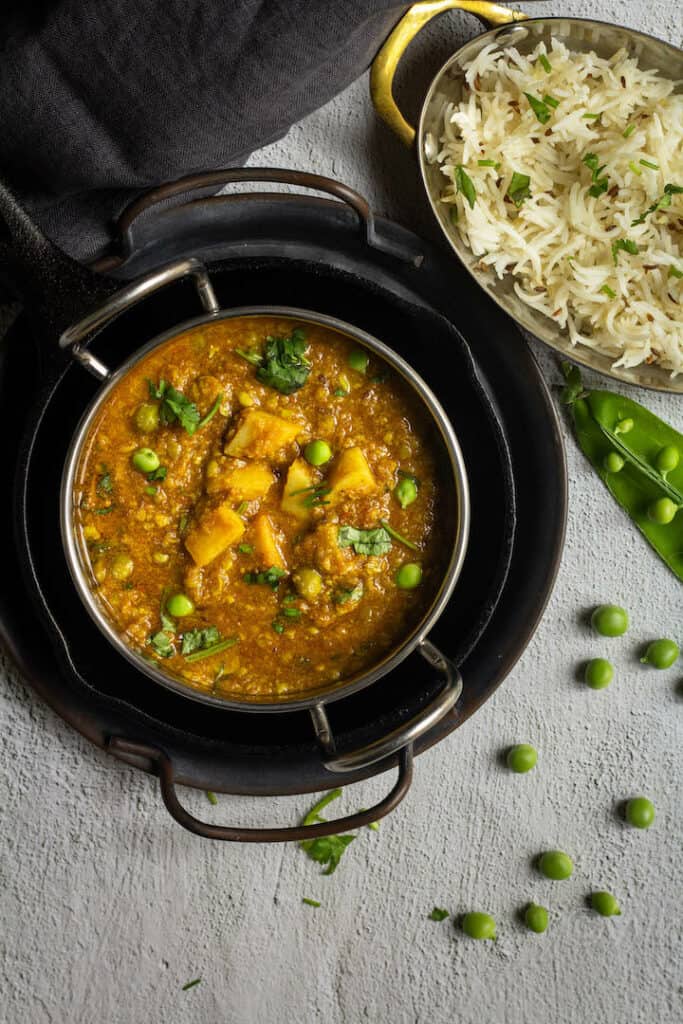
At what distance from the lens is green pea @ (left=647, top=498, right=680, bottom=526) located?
2.59 metres

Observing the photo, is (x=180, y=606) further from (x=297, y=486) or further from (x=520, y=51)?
(x=520, y=51)

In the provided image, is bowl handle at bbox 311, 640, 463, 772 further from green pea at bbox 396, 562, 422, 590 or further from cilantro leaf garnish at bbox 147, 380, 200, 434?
cilantro leaf garnish at bbox 147, 380, 200, 434

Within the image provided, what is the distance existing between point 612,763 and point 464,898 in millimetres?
653

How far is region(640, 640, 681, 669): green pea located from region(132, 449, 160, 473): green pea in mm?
1662

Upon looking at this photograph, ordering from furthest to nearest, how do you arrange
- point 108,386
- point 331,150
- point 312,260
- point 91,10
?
point 331,150 < point 312,260 < point 108,386 < point 91,10

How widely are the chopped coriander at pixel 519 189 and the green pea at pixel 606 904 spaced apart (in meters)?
2.17

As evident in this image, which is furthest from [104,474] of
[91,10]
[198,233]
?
[91,10]

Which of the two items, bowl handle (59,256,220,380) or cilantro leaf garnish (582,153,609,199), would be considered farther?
cilantro leaf garnish (582,153,609,199)

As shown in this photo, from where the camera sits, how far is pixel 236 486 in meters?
2.22

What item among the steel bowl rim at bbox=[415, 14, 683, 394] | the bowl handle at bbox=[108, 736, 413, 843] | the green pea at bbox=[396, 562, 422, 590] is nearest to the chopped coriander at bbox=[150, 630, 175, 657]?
the bowl handle at bbox=[108, 736, 413, 843]

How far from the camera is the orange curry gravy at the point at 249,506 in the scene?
2.23 m

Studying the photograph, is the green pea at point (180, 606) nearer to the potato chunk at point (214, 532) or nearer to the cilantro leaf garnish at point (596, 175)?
the potato chunk at point (214, 532)

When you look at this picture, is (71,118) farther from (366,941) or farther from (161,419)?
(366,941)

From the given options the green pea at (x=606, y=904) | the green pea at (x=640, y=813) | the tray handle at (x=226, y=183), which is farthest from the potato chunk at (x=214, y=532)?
the green pea at (x=606, y=904)
